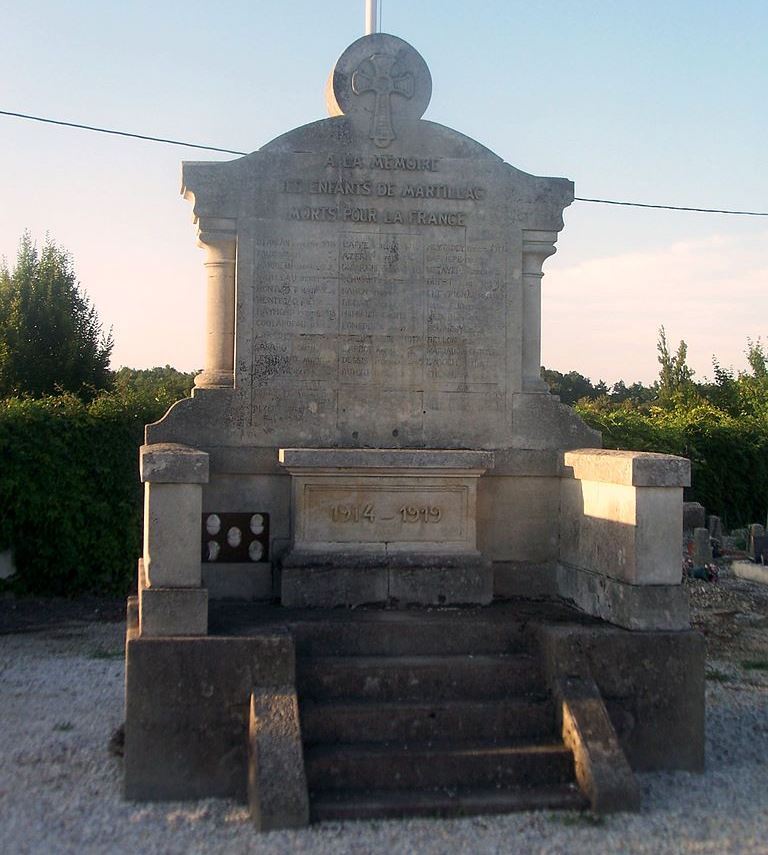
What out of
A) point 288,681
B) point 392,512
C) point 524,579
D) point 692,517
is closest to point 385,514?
point 392,512

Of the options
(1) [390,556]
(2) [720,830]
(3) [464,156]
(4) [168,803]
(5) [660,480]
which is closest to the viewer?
(2) [720,830]

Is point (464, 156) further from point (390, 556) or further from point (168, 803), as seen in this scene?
point (168, 803)

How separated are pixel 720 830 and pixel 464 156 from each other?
4587mm

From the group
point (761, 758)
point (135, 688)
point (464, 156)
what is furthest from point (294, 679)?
point (464, 156)

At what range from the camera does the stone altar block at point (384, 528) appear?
6.58 m

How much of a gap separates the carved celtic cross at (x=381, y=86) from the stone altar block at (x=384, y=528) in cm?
225

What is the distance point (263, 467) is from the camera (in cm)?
684

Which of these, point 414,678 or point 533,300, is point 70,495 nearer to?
point 533,300

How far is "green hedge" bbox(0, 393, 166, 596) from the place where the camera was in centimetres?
1156

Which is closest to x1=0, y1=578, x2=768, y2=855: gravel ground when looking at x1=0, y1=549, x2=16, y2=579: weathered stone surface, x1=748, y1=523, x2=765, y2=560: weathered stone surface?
x1=0, y1=549, x2=16, y2=579: weathered stone surface

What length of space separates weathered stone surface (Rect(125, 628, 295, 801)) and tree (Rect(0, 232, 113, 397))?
19.7m

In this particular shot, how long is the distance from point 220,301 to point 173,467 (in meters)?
1.77

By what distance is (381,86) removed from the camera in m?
7.17

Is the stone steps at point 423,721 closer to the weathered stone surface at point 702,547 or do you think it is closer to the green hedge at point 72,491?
the green hedge at point 72,491
